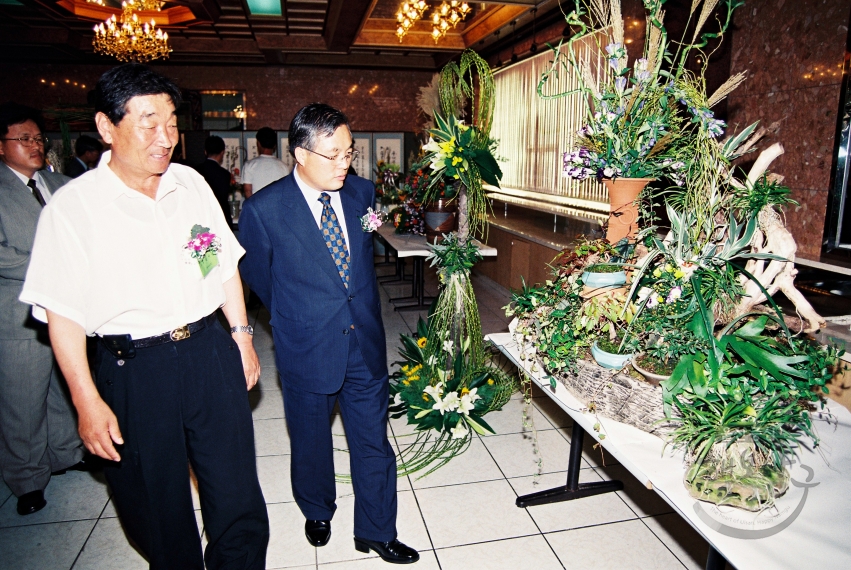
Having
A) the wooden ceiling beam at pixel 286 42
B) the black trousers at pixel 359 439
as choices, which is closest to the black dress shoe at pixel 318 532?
the black trousers at pixel 359 439

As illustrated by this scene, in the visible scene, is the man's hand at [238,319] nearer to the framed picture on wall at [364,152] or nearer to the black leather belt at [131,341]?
the black leather belt at [131,341]

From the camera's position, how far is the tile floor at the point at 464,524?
2359mm

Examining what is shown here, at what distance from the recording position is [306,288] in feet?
7.15

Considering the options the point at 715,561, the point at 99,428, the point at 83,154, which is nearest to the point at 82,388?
the point at 99,428

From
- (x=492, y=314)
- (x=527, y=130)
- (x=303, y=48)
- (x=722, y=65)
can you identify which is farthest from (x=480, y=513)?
(x=303, y=48)

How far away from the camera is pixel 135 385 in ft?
5.57

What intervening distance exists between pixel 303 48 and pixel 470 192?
289 inches

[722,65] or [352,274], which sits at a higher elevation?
[722,65]

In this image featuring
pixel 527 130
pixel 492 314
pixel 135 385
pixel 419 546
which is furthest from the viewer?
pixel 527 130

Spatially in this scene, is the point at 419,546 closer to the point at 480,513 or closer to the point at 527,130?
the point at 480,513

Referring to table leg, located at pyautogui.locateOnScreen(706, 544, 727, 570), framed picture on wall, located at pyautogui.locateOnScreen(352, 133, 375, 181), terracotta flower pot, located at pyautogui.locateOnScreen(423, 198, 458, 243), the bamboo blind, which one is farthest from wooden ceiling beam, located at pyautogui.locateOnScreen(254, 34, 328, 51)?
table leg, located at pyautogui.locateOnScreen(706, 544, 727, 570)

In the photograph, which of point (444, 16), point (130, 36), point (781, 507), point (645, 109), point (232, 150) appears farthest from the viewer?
point (232, 150)

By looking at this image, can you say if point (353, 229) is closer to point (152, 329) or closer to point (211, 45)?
point (152, 329)

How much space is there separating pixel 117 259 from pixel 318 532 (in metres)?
1.44
